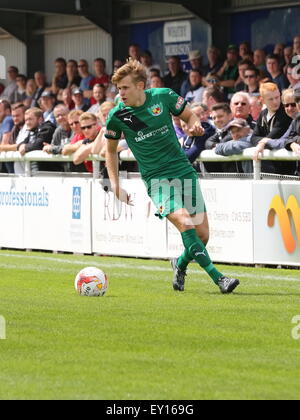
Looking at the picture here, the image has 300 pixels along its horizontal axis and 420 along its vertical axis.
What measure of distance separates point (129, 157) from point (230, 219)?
86.6 inches

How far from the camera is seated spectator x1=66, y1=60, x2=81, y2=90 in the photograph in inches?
1002

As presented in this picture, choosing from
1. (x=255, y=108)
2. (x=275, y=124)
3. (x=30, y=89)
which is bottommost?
(x=275, y=124)

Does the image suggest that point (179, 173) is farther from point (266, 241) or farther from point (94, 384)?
point (94, 384)

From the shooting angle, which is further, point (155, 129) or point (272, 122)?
point (272, 122)

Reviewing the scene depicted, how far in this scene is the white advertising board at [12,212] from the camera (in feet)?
58.9

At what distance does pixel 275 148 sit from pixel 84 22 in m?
16.2

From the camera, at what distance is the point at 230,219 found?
14.6 metres

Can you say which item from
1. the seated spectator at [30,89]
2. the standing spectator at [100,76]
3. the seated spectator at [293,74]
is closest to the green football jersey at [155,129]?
the seated spectator at [293,74]

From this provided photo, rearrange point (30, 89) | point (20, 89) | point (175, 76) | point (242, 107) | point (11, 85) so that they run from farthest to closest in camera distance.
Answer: point (11, 85)
point (20, 89)
point (30, 89)
point (175, 76)
point (242, 107)

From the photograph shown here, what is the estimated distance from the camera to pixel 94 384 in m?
7.02

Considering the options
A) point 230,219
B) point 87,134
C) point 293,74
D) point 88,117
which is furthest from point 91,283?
point 293,74

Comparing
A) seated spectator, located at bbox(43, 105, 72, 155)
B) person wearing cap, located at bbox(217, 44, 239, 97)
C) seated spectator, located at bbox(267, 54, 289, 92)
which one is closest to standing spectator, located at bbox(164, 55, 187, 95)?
person wearing cap, located at bbox(217, 44, 239, 97)

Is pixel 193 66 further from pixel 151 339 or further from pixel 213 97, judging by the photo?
pixel 151 339

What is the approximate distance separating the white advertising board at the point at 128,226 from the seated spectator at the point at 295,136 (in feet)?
8.51
